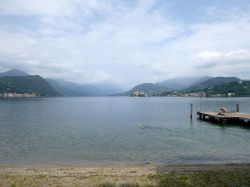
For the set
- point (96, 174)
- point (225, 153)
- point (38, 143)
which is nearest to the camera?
point (96, 174)

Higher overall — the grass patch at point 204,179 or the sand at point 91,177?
the grass patch at point 204,179

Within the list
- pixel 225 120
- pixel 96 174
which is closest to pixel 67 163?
pixel 96 174

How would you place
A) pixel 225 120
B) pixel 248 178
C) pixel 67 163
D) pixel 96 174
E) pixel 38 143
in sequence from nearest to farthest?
pixel 248 178, pixel 96 174, pixel 67 163, pixel 38 143, pixel 225 120

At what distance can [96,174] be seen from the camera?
933 inches

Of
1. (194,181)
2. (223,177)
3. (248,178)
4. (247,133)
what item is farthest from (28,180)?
(247,133)

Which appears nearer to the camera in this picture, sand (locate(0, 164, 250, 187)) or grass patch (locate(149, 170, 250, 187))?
grass patch (locate(149, 170, 250, 187))

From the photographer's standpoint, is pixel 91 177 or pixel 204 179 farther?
pixel 91 177

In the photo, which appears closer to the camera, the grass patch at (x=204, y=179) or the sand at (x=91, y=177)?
the grass patch at (x=204, y=179)

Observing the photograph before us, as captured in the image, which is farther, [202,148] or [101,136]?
[101,136]

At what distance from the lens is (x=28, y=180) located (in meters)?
21.6

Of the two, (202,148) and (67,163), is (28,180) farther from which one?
(202,148)

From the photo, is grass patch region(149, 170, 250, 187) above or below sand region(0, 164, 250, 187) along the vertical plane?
above

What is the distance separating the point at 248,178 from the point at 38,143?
96.4 feet

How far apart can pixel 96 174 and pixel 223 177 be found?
905 centimetres
